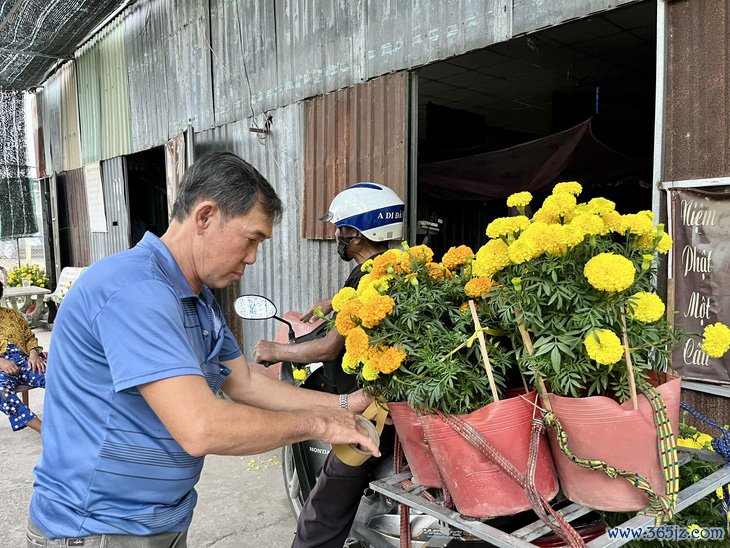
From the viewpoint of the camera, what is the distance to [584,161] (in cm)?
649

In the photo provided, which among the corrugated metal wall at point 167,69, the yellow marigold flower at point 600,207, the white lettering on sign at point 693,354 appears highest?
the corrugated metal wall at point 167,69

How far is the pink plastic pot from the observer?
1.21 metres

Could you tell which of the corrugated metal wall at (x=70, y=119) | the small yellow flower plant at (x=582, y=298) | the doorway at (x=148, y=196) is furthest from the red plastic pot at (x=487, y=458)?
the corrugated metal wall at (x=70, y=119)

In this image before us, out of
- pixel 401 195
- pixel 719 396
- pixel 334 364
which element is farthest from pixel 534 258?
pixel 401 195

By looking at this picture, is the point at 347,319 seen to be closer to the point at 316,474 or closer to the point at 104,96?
the point at 316,474

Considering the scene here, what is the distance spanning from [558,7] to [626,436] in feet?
8.66

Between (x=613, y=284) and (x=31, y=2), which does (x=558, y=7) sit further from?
(x=31, y=2)

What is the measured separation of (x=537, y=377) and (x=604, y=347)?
7.1 inches

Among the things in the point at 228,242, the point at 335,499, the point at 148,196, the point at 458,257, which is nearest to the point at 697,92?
the point at 458,257

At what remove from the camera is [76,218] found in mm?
11453

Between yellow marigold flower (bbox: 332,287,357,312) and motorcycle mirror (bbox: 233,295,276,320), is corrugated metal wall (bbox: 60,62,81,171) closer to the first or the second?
motorcycle mirror (bbox: 233,295,276,320)

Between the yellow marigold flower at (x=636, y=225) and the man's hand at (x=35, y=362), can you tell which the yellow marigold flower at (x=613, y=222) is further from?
the man's hand at (x=35, y=362)

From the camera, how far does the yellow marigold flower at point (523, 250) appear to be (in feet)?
4.15

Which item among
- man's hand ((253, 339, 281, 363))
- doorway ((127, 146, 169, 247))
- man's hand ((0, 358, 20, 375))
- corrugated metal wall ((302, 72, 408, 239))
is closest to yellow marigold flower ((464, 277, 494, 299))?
man's hand ((253, 339, 281, 363))
